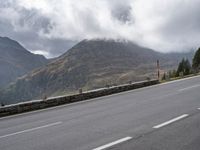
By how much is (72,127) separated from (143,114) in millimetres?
2802

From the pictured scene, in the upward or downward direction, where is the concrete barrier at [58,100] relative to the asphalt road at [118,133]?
upward

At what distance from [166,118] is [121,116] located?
1816 millimetres

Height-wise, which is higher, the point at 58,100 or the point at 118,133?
the point at 58,100

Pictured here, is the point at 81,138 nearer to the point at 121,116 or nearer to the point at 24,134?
the point at 24,134

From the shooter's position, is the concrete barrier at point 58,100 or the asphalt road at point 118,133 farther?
the concrete barrier at point 58,100

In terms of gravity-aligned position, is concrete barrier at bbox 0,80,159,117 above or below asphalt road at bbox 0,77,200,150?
above

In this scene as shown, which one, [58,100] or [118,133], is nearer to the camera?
[118,133]

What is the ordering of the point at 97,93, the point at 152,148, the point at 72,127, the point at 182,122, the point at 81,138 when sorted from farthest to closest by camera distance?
1. the point at 97,93
2. the point at 72,127
3. the point at 182,122
4. the point at 81,138
5. the point at 152,148

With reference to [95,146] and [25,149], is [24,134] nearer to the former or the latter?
[25,149]

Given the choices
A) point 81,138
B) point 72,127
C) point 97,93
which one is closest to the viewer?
point 81,138

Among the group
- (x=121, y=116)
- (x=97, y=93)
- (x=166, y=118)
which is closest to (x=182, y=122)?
(x=166, y=118)

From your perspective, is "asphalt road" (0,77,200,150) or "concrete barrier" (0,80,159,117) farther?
"concrete barrier" (0,80,159,117)

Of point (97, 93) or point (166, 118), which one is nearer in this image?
point (166, 118)

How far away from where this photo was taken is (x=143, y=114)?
37.6ft
